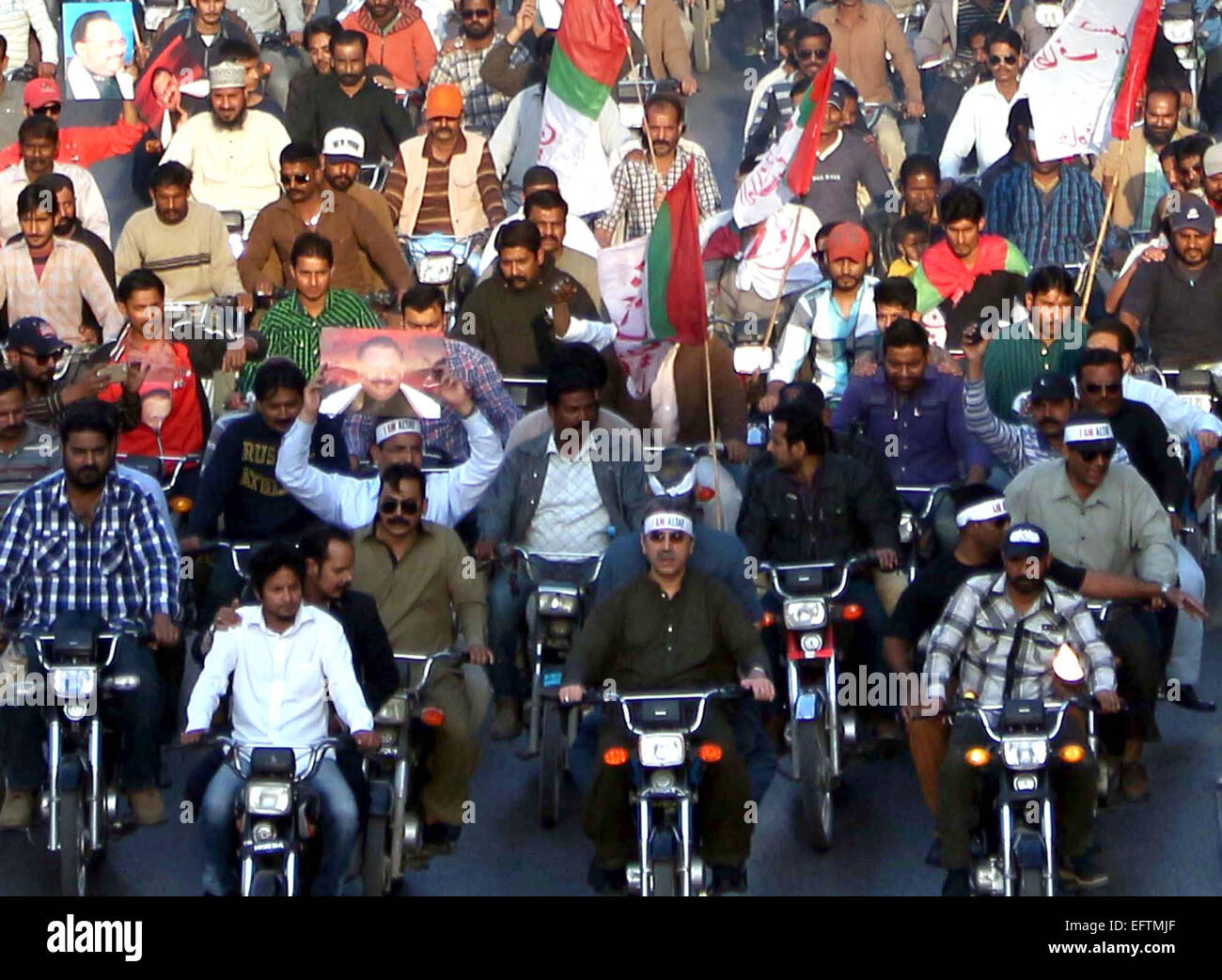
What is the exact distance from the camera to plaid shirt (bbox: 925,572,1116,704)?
1152cm

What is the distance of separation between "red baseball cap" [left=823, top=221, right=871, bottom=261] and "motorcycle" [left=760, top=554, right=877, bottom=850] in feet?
9.17

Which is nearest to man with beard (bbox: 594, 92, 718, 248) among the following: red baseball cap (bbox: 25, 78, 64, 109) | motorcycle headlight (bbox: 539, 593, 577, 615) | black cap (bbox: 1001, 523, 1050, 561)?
red baseball cap (bbox: 25, 78, 64, 109)

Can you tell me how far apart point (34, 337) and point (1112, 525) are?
535cm

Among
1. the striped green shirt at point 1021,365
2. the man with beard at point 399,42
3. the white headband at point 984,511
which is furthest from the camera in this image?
the man with beard at point 399,42

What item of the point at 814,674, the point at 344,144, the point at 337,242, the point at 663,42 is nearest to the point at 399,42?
the point at 663,42

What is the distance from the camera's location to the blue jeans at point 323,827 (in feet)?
36.3

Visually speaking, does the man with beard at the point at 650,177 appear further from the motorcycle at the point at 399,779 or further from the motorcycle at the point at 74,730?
the motorcycle at the point at 74,730

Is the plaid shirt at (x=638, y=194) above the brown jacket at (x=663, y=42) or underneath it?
underneath

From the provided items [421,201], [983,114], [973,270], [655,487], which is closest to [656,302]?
[655,487]

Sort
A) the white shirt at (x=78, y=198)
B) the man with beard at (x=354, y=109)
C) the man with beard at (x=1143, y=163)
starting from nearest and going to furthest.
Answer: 1. the white shirt at (x=78, y=198)
2. the man with beard at (x=1143, y=163)
3. the man with beard at (x=354, y=109)

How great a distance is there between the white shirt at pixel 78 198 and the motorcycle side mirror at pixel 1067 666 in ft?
23.8

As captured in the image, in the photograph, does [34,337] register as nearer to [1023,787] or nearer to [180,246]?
[180,246]

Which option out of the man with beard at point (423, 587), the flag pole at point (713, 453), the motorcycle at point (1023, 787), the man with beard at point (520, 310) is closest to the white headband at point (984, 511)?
the motorcycle at point (1023, 787)

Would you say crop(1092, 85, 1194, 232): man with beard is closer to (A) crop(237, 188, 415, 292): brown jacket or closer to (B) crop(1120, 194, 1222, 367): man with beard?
(B) crop(1120, 194, 1222, 367): man with beard
